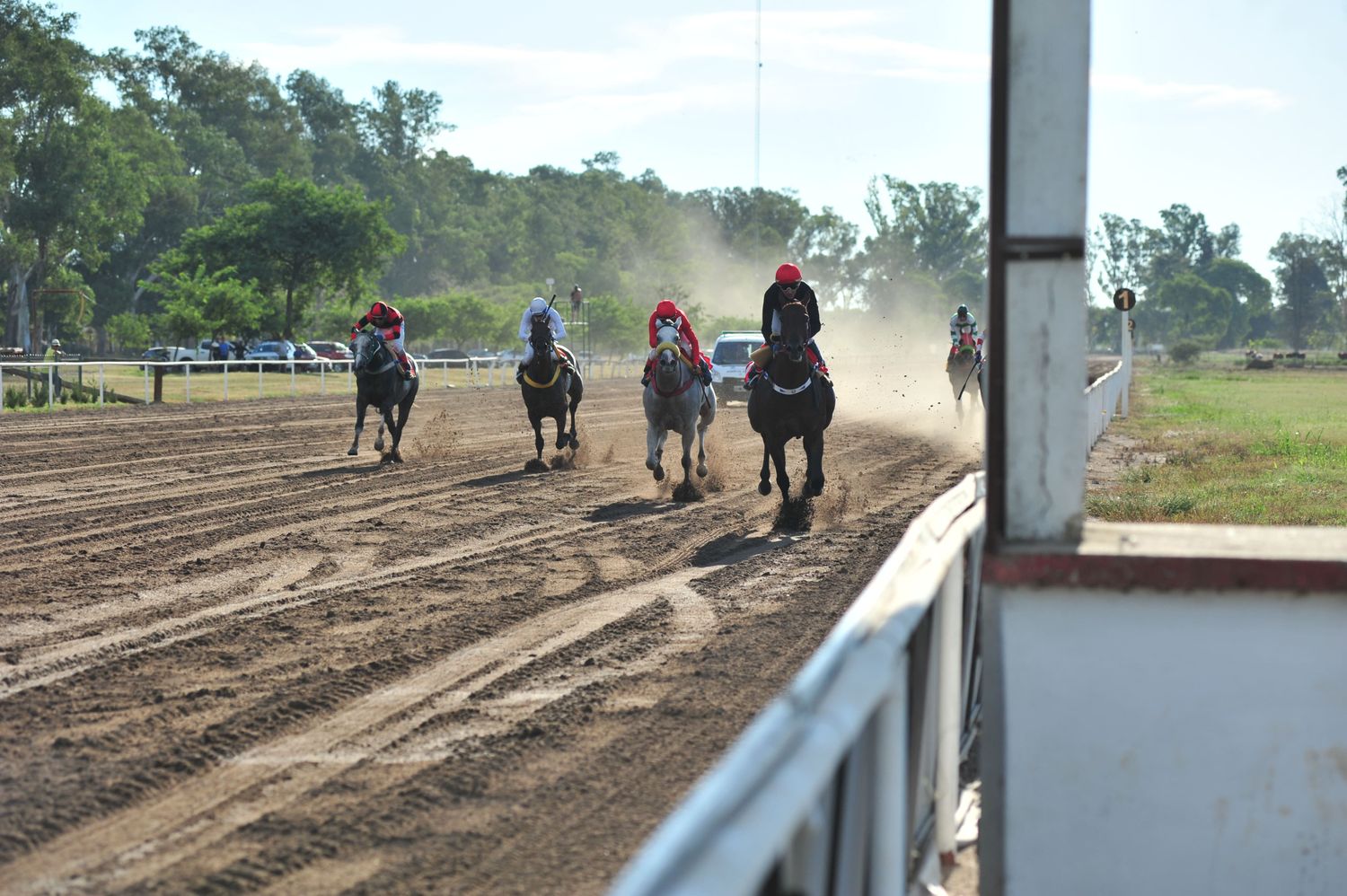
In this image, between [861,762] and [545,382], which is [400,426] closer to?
[545,382]

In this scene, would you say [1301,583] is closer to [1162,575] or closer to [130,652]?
[1162,575]

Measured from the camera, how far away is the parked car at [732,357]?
31.0 meters

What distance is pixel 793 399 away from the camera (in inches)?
492

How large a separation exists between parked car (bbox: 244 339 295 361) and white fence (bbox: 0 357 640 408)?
6.03 feet

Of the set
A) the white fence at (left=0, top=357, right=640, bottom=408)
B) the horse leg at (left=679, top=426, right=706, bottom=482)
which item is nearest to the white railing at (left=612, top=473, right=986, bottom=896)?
the horse leg at (left=679, top=426, right=706, bottom=482)

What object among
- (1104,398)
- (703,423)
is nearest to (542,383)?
(703,423)

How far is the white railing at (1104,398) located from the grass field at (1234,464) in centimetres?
51

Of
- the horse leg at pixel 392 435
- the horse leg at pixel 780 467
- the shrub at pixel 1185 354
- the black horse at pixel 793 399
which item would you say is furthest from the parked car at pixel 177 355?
the shrub at pixel 1185 354

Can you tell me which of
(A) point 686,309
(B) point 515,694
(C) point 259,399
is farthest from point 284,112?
(B) point 515,694

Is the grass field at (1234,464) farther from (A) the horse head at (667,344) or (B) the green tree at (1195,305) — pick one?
(B) the green tree at (1195,305)

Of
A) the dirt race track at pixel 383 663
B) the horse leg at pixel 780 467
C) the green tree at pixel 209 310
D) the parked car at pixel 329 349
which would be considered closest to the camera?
the dirt race track at pixel 383 663

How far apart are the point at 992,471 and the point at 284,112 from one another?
119 meters

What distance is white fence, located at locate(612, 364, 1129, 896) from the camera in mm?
2143

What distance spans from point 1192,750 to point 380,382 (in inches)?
585
